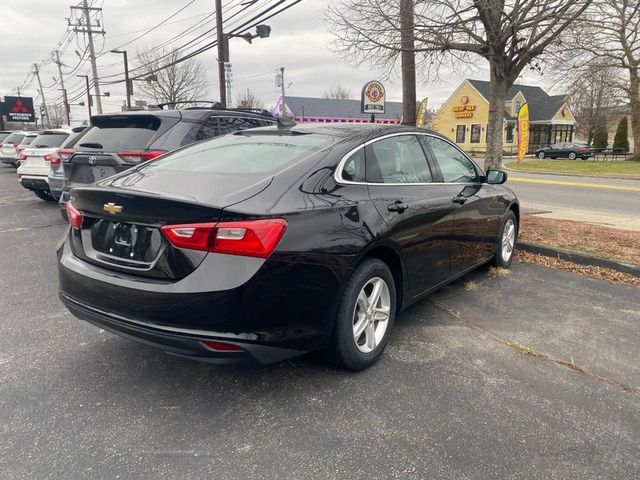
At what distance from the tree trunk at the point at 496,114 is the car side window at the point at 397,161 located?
4093mm

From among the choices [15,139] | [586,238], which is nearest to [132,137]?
[586,238]

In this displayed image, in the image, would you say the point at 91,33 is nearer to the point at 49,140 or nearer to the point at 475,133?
the point at 49,140

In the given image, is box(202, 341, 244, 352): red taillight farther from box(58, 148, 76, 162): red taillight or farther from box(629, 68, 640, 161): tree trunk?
box(629, 68, 640, 161): tree trunk

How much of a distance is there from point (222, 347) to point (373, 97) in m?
10.7

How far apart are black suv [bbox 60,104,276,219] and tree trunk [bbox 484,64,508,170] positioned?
4.03 metres

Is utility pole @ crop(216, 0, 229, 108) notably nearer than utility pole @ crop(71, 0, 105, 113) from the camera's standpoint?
Yes

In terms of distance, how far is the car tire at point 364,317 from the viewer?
9.36 feet

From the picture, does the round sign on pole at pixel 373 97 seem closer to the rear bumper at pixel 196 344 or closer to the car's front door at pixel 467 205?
the car's front door at pixel 467 205

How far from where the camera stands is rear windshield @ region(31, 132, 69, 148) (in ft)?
35.3

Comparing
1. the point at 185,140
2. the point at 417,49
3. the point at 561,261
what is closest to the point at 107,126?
the point at 185,140

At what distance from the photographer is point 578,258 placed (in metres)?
5.60

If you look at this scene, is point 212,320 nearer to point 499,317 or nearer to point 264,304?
point 264,304

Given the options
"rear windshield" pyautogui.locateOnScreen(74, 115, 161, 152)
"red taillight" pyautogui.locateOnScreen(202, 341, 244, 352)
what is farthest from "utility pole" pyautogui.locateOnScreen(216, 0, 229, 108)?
"red taillight" pyautogui.locateOnScreen(202, 341, 244, 352)

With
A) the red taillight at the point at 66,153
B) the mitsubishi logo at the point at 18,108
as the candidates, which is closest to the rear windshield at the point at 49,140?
the red taillight at the point at 66,153
